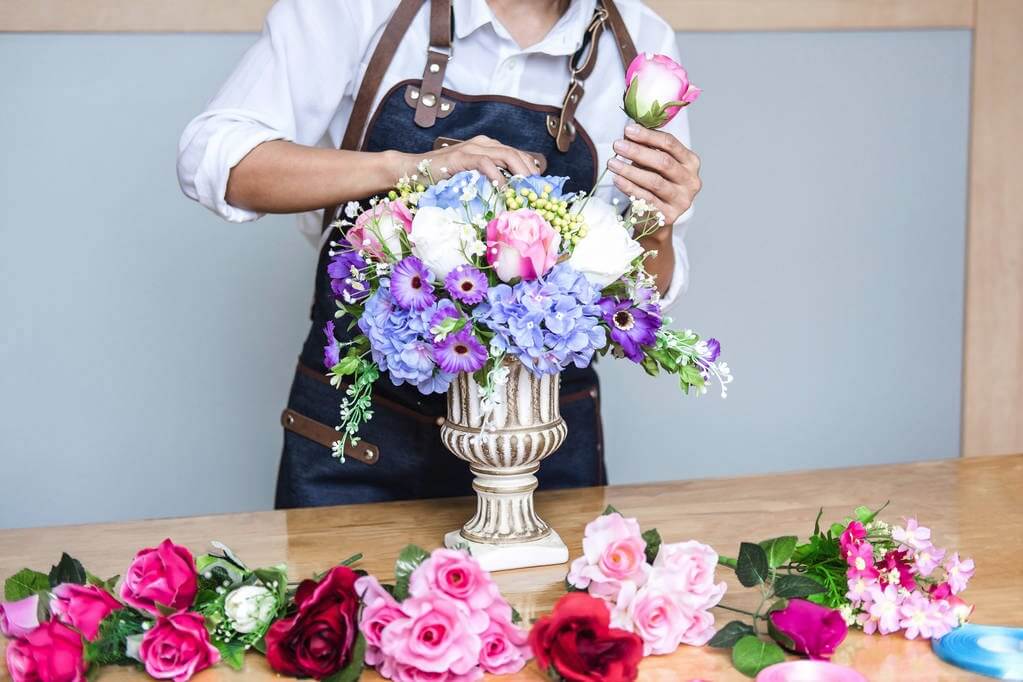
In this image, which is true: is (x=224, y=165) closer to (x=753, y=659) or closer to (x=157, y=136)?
(x=753, y=659)

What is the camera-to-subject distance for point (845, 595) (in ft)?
4.49

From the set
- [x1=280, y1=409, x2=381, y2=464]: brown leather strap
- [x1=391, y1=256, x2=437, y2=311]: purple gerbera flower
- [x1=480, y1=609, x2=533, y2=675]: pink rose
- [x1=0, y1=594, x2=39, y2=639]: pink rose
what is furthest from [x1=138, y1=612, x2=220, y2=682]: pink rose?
[x1=280, y1=409, x2=381, y2=464]: brown leather strap

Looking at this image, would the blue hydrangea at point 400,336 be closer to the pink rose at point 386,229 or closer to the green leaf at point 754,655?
the pink rose at point 386,229

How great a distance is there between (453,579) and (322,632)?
0.48ft

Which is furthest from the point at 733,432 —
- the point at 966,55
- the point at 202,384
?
the point at 202,384

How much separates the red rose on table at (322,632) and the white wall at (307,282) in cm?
191

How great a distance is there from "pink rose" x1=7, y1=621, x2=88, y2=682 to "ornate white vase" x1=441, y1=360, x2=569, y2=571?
479 millimetres

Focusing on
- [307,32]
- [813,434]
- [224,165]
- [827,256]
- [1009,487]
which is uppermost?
[307,32]

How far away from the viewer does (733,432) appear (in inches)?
136

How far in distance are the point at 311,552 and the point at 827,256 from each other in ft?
7.32

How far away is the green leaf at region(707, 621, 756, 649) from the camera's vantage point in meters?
1.30

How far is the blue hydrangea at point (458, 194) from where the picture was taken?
1394 mm

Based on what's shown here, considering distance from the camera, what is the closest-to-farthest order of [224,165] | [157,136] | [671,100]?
1. [671,100]
2. [224,165]
3. [157,136]

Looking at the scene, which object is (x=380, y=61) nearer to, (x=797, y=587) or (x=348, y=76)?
(x=348, y=76)
